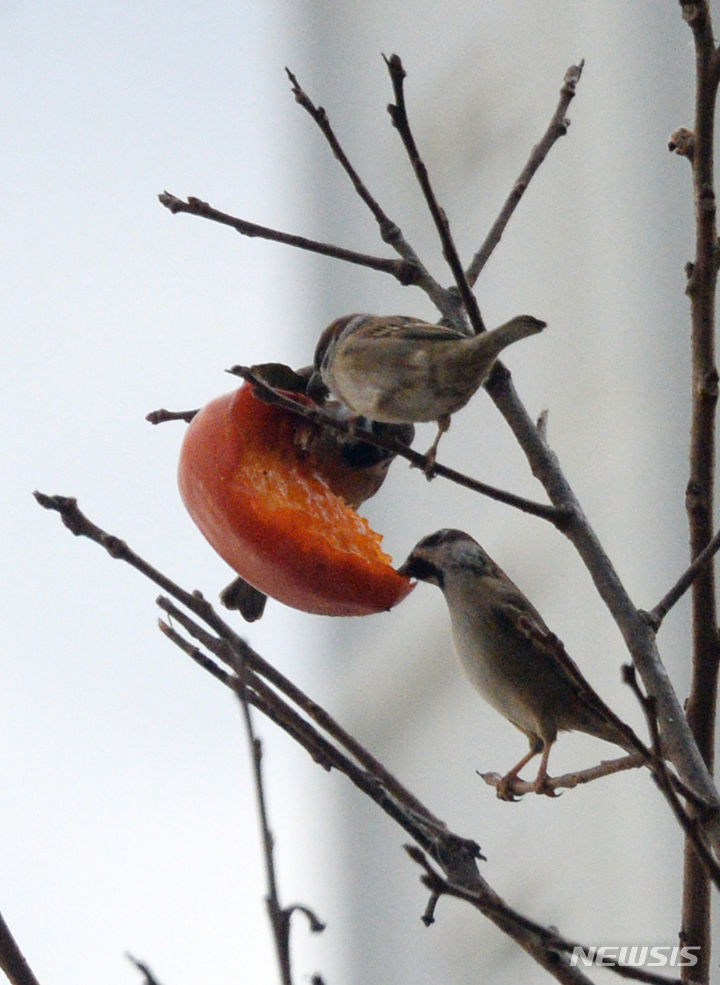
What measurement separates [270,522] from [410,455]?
194 mm

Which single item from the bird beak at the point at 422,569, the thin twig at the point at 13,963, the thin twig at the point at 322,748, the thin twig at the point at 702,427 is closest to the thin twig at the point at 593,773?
the thin twig at the point at 702,427

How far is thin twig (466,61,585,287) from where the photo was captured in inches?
72.6

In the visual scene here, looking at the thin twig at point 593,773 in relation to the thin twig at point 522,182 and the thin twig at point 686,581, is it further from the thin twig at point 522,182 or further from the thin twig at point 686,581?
the thin twig at point 522,182

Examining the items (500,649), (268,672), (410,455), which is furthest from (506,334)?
(268,672)

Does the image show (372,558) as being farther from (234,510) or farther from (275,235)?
(275,235)

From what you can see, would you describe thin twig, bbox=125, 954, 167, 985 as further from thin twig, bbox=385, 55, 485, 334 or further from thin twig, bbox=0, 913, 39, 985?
thin twig, bbox=385, 55, 485, 334

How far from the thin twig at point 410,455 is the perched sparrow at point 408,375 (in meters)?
0.52

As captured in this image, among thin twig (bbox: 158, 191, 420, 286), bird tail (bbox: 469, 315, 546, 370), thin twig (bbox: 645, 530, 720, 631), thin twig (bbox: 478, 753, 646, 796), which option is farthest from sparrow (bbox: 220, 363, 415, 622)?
thin twig (bbox: 645, 530, 720, 631)

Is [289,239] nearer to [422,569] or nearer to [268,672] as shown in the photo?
[268,672]

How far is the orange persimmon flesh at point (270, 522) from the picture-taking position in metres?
1.77

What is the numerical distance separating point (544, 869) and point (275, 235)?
15.3ft

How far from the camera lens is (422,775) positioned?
6.91 m

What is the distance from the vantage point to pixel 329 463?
7.13 feet

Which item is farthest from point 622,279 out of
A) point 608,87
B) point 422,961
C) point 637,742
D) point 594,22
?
point 637,742
